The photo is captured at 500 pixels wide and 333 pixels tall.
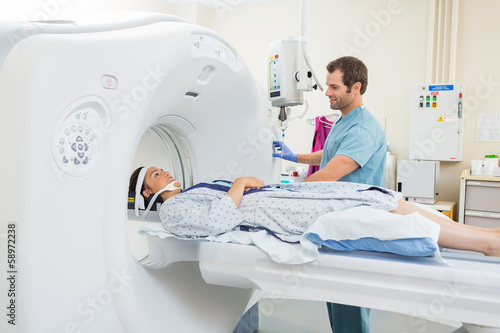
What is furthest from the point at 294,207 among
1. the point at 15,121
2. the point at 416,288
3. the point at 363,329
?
the point at 15,121

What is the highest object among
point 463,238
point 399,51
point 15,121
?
point 399,51

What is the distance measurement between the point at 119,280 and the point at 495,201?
3204mm

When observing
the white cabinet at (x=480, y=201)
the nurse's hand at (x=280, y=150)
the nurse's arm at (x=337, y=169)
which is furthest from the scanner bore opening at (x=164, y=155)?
the white cabinet at (x=480, y=201)

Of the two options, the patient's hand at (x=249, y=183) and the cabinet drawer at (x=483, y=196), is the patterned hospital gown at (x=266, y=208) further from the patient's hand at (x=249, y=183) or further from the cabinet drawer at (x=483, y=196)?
the cabinet drawer at (x=483, y=196)

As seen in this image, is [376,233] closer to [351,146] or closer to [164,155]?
[351,146]

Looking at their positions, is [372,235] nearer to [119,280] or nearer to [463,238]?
[463,238]

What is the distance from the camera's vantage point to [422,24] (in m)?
3.92

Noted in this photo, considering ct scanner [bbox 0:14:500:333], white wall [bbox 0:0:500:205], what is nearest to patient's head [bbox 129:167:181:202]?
ct scanner [bbox 0:14:500:333]

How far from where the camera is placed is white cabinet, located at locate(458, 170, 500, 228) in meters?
3.24

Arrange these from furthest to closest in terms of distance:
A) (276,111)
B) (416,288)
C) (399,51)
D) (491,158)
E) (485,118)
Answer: (399,51)
(485,118)
(491,158)
(276,111)
(416,288)

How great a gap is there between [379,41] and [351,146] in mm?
2838

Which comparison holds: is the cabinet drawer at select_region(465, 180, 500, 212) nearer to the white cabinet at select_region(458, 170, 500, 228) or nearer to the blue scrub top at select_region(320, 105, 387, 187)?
the white cabinet at select_region(458, 170, 500, 228)

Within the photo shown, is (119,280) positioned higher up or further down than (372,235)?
further down

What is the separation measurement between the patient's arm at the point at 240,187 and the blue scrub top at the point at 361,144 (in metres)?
0.43
